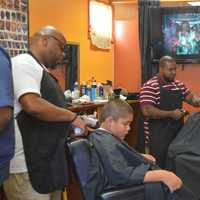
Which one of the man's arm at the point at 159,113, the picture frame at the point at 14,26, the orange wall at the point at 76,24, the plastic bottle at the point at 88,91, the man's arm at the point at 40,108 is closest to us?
the man's arm at the point at 40,108

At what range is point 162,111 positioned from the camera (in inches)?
147

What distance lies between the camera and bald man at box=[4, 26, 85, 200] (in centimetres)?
186

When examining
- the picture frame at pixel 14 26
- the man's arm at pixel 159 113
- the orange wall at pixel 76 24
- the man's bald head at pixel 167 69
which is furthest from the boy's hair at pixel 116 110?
the man's bald head at pixel 167 69

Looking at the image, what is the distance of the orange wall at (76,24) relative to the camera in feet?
11.5

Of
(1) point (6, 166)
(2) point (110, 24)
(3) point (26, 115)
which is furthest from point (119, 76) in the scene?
(1) point (6, 166)

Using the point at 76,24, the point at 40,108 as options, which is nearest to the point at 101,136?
the point at 40,108

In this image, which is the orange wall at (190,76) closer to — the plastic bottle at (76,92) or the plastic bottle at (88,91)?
the plastic bottle at (88,91)

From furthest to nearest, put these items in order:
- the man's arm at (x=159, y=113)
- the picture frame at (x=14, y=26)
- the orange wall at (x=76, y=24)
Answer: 1. the man's arm at (x=159, y=113)
2. the orange wall at (x=76, y=24)
3. the picture frame at (x=14, y=26)

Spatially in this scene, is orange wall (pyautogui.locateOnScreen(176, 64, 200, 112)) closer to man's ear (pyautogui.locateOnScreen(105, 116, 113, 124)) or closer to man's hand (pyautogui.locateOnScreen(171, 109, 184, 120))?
man's hand (pyautogui.locateOnScreen(171, 109, 184, 120))

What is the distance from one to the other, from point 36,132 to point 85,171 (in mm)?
322

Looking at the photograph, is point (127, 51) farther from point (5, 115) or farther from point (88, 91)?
point (5, 115)

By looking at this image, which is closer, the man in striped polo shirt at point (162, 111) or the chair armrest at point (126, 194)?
the chair armrest at point (126, 194)

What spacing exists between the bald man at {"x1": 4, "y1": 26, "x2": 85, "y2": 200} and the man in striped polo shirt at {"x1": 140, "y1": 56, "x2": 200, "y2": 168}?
6.19 feet

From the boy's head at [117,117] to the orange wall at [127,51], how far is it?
2930mm
